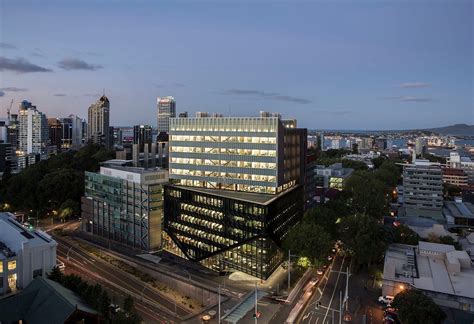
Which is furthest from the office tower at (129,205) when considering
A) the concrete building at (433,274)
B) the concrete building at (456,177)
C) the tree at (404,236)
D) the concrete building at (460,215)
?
the concrete building at (456,177)

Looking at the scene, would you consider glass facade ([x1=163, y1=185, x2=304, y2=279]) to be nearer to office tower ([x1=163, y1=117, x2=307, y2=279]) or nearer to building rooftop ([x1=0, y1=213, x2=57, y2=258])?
office tower ([x1=163, y1=117, x2=307, y2=279])

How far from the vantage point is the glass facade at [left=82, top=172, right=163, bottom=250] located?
85.1m

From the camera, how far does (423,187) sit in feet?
422

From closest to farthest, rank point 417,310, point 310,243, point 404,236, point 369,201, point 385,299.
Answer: point 417,310, point 385,299, point 310,243, point 404,236, point 369,201

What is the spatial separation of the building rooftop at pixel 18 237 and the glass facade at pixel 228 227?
91.3 ft

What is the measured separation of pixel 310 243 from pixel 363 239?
1124 cm

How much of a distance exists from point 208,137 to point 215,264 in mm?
28721

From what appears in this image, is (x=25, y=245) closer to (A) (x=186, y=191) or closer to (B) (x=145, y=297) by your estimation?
(B) (x=145, y=297)

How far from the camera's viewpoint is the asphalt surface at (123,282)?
58.8 m

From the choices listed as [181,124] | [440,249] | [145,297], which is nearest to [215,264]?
[145,297]

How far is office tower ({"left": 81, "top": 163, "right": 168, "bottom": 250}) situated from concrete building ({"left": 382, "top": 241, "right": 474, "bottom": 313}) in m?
51.5

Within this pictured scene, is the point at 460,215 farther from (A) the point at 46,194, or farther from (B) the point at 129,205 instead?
(A) the point at 46,194

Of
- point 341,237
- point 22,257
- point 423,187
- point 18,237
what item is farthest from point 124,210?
point 423,187

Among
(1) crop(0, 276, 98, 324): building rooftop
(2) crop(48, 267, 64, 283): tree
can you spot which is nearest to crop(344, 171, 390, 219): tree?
(2) crop(48, 267, 64, 283): tree
